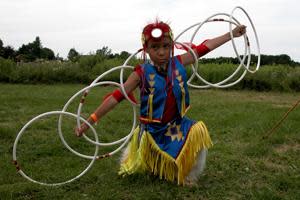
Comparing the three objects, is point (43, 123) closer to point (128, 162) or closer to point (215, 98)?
point (128, 162)

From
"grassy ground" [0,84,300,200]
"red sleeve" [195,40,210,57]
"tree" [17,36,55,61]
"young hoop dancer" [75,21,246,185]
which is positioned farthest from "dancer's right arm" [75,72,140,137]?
"tree" [17,36,55,61]

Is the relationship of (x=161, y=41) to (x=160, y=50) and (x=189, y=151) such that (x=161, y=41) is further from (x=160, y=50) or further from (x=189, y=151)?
(x=189, y=151)

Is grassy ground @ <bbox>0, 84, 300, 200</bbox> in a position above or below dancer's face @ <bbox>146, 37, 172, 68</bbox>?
below

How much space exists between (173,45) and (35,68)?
11.5m

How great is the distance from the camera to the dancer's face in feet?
13.3

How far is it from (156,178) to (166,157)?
0.28 m

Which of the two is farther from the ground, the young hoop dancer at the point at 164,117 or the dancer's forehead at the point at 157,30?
the dancer's forehead at the point at 157,30

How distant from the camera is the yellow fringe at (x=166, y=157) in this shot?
13.5 ft

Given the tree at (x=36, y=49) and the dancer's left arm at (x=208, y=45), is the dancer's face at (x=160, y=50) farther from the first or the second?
the tree at (x=36, y=49)

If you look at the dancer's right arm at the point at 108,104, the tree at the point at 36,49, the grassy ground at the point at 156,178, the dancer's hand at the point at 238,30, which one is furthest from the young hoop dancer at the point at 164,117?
the tree at the point at 36,49

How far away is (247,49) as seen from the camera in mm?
4641

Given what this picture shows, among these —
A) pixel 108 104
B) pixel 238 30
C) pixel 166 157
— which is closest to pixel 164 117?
pixel 166 157

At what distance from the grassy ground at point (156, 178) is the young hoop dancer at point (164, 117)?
0.54ft

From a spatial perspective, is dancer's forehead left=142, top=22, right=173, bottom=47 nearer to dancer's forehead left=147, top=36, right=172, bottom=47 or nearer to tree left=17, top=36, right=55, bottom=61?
dancer's forehead left=147, top=36, right=172, bottom=47
